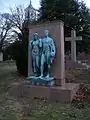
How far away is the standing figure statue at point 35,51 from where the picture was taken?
7.83 m

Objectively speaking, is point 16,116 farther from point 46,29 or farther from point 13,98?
point 46,29

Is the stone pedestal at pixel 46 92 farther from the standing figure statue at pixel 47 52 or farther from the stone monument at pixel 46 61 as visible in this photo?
the standing figure statue at pixel 47 52

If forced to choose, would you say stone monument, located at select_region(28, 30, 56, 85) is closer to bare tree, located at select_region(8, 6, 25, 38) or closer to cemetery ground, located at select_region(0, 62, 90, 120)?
cemetery ground, located at select_region(0, 62, 90, 120)

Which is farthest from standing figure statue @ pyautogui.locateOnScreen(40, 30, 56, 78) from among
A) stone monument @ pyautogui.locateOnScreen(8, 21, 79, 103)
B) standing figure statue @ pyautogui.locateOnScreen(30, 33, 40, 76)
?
standing figure statue @ pyautogui.locateOnScreen(30, 33, 40, 76)

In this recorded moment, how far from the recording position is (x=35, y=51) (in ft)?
25.8

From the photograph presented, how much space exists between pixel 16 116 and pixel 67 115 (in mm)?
1176

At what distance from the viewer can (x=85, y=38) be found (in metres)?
26.1

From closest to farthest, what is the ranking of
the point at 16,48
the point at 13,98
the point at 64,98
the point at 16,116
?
the point at 16,116 < the point at 64,98 < the point at 13,98 < the point at 16,48

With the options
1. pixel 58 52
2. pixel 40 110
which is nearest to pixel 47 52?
pixel 58 52

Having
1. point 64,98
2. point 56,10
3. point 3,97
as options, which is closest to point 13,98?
point 3,97

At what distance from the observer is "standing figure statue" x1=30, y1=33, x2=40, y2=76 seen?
308 inches

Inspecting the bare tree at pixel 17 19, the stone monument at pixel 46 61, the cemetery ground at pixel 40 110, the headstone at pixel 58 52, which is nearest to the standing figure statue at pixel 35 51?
the stone monument at pixel 46 61

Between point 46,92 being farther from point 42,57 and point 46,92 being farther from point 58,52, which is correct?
point 58,52

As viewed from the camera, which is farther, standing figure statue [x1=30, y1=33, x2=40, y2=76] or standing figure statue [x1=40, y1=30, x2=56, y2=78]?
standing figure statue [x1=30, y1=33, x2=40, y2=76]
